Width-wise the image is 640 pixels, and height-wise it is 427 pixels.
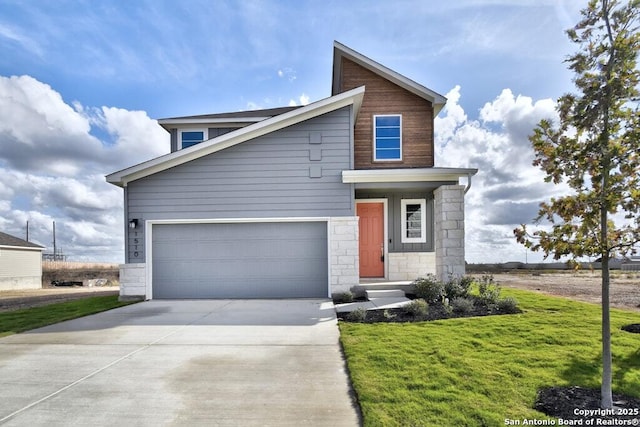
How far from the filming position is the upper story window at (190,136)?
538 inches

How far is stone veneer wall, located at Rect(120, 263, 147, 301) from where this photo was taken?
10336mm

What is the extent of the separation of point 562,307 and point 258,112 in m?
11.8

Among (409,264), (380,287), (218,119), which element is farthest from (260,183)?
(409,264)

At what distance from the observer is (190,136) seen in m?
13.7

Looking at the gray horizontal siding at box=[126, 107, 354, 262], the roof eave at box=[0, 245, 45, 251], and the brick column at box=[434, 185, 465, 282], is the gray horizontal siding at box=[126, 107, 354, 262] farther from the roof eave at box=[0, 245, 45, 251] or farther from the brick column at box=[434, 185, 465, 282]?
the roof eave at box=[0, 245, 45, 251]

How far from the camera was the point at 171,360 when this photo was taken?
4980 mm

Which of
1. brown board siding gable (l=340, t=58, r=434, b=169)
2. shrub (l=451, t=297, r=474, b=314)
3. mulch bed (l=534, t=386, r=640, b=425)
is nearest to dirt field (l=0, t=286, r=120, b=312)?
brown board siding gable (l=340, t=58, r=434, b=169)

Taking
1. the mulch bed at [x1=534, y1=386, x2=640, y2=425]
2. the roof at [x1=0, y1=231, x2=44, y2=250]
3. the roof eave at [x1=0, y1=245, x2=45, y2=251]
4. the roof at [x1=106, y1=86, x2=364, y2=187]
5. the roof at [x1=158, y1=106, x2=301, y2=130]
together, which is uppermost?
the roof at [x1=158, y1=106, x2=301, y2=130]

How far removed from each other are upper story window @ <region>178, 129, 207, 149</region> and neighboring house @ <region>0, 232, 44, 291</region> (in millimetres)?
16776

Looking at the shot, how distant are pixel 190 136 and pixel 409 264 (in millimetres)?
9191

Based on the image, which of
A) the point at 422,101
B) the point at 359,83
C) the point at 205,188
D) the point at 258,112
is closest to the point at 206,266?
the point at 205,188

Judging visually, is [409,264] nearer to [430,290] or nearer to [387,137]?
[430,290]

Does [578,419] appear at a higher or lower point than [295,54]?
lower

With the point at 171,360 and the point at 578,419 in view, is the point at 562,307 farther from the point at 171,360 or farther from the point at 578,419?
the point at 171,360
